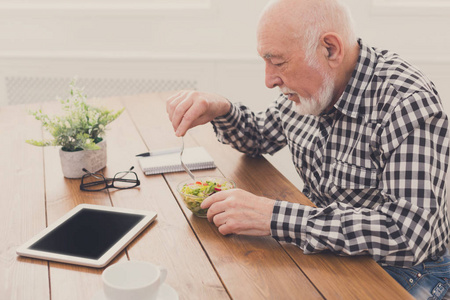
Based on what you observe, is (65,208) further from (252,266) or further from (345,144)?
(345,144)

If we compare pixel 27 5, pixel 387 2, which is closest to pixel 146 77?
pixel 27 5

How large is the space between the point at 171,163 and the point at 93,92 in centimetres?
186

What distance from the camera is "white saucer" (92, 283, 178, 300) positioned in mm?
927

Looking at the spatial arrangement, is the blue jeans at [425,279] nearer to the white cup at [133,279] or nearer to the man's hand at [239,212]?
the man's hand at [239,212]

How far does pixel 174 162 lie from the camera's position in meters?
1.60

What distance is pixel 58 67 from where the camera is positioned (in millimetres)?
3205

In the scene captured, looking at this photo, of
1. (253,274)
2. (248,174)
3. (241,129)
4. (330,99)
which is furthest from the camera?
(241,129)

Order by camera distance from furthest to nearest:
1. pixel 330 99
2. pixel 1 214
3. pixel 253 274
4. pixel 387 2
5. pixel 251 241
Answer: pixel 387 2 < pixel 330 99 < pixel 1 214 < pixel 251 241 < pixel 253 274

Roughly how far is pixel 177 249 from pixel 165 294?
194mm

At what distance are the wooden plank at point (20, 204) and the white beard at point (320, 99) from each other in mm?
774

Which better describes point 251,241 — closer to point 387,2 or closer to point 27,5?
point 387,2

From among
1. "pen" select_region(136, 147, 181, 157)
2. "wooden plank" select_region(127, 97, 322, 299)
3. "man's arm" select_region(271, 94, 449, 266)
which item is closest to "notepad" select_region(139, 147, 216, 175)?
"pen" select_region(136, 147, 181, 157)

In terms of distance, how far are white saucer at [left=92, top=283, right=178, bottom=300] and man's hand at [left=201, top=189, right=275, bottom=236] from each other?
0.26 meters

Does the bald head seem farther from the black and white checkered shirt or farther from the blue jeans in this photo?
the blue jeans
